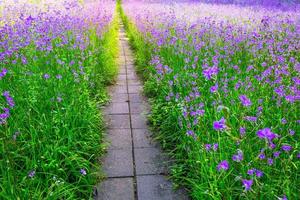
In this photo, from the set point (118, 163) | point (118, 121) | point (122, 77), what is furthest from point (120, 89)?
point (118, 163)

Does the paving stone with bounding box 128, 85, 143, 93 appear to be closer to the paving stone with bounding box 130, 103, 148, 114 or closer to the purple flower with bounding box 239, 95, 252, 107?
the paving stone with bounding box 130, 103, 148, 114

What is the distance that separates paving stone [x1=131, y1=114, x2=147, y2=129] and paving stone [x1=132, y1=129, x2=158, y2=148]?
0.12m

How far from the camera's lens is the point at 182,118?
3262mm

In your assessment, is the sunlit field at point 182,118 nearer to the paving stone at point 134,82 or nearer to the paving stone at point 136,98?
the paving stone at point 136,98

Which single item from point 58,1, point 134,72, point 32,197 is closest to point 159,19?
point 134,72

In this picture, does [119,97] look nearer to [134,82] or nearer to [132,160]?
[134,82]

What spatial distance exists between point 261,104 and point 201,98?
24.6 inches

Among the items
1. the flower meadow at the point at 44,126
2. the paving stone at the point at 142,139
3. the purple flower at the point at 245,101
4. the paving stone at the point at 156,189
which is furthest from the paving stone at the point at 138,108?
the purple flower at the point at 245,101

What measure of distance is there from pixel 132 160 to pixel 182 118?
0.67 m

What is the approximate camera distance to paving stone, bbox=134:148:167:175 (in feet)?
9.75

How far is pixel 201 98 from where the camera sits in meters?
3.32

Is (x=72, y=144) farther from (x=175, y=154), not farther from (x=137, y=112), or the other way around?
(x=137, y=112)

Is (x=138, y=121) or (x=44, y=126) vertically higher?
(x=44, y=126)

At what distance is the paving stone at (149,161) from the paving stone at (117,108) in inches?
45.4
